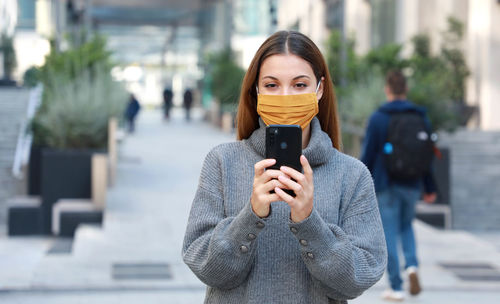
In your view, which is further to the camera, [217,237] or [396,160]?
[396,160]

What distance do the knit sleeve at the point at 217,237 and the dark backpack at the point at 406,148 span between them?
4.61 meters

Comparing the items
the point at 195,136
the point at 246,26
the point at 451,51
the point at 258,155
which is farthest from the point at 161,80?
the point at 258,155

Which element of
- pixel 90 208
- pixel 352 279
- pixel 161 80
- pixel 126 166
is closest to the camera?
pixel 352 279

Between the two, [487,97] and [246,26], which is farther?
[246,26]

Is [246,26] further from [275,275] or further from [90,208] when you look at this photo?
[275,275]

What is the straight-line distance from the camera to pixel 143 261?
29.6ft

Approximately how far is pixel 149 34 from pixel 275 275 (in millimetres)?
76375

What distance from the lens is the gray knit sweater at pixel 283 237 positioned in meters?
2.28

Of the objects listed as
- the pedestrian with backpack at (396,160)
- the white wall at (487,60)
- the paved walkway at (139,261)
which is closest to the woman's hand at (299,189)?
the pedestrian with backpack at (396,160)

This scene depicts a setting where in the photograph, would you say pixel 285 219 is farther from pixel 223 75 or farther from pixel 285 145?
pixel 223 75

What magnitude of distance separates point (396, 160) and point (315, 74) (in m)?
4.59

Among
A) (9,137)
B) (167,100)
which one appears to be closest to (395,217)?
(9,137)

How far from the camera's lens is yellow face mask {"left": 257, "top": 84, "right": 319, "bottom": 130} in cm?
232

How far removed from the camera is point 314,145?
8.04ft
